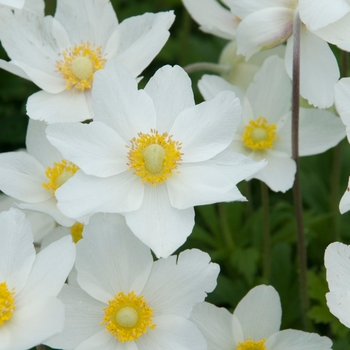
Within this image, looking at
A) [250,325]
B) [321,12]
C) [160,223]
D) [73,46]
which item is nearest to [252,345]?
[250,325]

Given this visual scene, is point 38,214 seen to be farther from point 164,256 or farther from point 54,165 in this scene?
point 164,256

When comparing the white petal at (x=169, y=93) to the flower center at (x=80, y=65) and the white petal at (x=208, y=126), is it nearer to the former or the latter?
the white petal at (x=208, y=126)

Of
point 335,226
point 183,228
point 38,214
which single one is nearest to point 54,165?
point 38,214

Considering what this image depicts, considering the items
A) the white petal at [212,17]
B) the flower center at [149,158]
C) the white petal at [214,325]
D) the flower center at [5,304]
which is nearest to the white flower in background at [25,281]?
the flower center at [5,304]

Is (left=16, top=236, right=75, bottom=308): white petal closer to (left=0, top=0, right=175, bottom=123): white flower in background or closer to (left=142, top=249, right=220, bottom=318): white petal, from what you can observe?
(left=142, top=249, right=220, bottom=318): white petal

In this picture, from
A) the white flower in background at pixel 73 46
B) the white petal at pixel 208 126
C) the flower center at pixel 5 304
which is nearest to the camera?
the flower center at pixel 5 304

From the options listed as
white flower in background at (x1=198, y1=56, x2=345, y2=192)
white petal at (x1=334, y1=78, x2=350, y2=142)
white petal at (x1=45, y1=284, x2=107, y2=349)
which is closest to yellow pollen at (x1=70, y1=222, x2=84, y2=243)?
white petal at (x1=45, y1=284, x2=107, y2=349)
